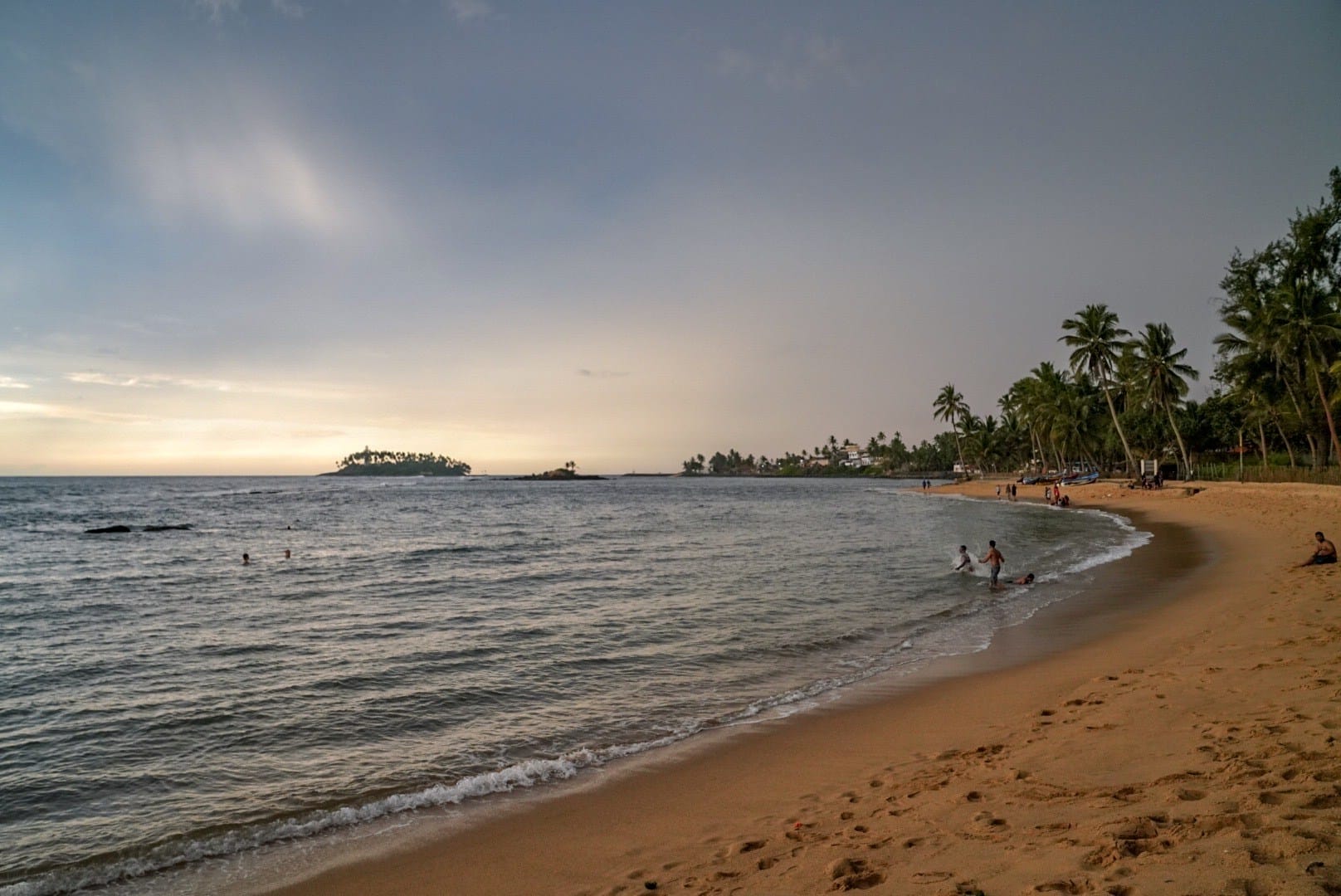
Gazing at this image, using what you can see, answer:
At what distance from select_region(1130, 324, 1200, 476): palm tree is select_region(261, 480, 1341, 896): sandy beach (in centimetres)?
6143

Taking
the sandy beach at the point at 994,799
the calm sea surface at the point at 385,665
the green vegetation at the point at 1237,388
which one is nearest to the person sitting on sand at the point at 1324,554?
the calm sea surface at the point at 385,665

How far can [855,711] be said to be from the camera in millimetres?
10820

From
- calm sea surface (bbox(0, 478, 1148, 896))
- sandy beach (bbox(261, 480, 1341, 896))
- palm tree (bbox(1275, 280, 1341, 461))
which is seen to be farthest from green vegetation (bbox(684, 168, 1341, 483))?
sandy beach (bbox(261, 480, 1341, 896))

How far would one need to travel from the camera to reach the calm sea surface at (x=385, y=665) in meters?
8.16

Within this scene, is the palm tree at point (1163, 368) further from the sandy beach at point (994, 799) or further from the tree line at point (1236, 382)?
the sandy beach at point (994, 799)

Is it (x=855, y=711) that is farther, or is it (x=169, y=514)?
(x=169, y=514)

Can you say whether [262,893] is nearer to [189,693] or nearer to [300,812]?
[300,812]

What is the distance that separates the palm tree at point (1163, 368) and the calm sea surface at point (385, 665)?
3881 cm

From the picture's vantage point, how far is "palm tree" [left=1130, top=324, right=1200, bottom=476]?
64250mm

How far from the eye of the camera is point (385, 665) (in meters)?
13.9

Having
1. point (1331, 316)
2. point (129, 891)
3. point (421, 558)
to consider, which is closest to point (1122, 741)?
point (129, 891)

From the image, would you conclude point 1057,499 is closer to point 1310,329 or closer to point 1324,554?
point 1310,329

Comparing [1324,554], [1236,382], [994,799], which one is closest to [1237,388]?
[1236,382]

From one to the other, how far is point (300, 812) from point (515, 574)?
19217 millimetres
